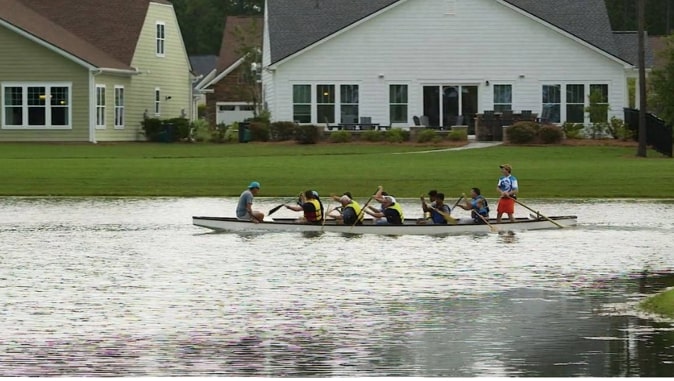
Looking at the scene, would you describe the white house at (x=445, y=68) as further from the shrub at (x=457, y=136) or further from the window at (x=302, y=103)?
the shrub at (x=457, y=136)

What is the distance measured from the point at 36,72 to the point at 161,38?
12150mm

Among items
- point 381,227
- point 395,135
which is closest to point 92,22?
point 395,135

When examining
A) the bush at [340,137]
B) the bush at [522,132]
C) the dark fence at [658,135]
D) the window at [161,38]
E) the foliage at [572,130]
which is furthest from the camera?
the window at [161,38]

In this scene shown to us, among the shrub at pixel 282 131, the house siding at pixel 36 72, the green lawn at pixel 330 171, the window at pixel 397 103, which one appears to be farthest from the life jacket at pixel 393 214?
the house siding at pixel 36 72

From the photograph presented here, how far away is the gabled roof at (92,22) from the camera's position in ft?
242

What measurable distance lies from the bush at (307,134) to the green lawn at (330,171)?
1.21 metres

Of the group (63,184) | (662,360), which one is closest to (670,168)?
(63,184)

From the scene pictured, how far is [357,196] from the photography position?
144 feet

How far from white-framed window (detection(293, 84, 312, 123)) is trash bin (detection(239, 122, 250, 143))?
3.55 metres

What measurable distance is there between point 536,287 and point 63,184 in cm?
2560

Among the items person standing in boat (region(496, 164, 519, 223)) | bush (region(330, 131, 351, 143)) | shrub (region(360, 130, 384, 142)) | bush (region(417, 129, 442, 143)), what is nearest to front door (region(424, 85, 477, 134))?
shrub (region(360, 130, 384, 142))

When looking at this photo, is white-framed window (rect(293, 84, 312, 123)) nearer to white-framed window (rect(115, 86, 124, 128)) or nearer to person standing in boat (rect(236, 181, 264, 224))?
white-framed window (rect(115, 86, 124, 128))

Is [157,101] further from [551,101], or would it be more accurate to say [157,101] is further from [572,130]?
[572,130]

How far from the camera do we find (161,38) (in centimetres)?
8112
